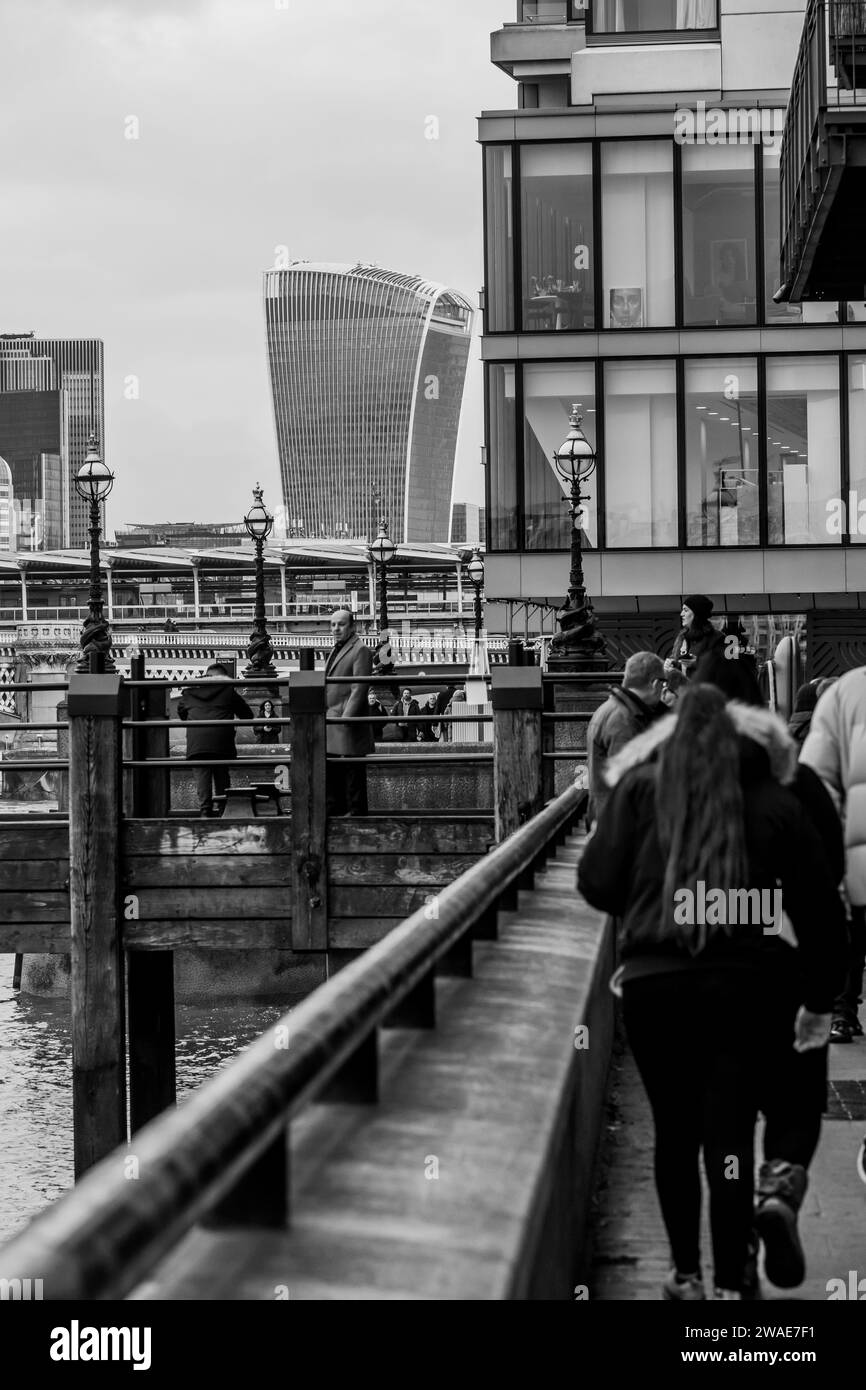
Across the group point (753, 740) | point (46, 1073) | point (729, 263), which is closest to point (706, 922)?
point (753, 740)

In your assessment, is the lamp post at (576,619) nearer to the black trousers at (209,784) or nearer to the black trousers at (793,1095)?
the black trousers at (209,784)

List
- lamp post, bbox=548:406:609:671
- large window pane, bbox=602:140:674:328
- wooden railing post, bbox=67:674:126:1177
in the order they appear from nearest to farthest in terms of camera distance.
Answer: wooden railing post, bbox=67:674:126:1177, lamp post, bbox=548:406:609:671, large window pane, bbox=602:140:674:328

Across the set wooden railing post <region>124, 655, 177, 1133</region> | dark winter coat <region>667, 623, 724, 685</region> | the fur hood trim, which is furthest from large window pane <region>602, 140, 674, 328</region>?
the fur hood trim

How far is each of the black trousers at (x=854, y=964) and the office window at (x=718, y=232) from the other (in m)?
28.3

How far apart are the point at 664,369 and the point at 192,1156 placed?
35.0 m

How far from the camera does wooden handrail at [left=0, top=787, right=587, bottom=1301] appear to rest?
1.98 meters

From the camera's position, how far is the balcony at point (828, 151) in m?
13.6

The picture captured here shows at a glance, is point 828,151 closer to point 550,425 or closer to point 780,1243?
point 780,1243

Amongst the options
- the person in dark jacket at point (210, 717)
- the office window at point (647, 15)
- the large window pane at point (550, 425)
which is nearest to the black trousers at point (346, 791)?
the person in dark jacket at point (210, 717)

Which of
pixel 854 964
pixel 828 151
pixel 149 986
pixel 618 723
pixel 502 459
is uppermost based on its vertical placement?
pixel 828 151

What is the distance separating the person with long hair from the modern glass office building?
3125 cm

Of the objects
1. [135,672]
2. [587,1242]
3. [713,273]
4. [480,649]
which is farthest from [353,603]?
[587,1242]

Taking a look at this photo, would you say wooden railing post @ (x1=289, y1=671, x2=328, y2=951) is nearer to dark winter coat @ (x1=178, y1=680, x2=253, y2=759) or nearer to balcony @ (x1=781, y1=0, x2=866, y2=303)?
dark winter coat @ (x1=178, y1=680, x2=253, y2=759)

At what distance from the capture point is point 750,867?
183 inches
